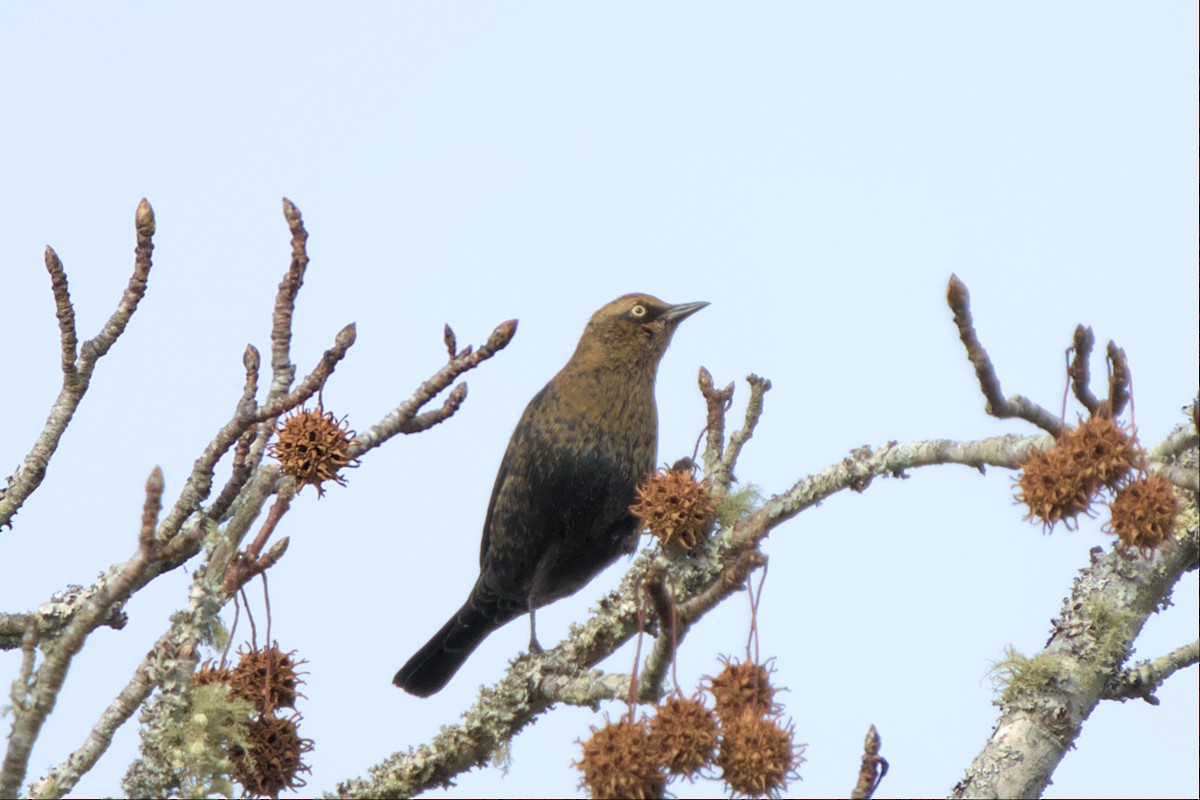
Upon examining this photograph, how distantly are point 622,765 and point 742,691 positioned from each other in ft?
1.06

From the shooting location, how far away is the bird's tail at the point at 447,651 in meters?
7.22

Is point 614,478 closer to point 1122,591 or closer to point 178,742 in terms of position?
point 1122,591

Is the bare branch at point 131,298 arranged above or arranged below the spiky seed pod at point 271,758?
above

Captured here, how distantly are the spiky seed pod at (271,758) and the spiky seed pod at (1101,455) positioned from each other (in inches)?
79.0

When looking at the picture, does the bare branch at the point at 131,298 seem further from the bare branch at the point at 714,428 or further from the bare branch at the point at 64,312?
the bare branch at the point at 714,428

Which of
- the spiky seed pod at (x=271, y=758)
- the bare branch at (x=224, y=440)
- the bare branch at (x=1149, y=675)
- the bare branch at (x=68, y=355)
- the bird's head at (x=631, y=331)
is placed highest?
the bird's head at (x=631, y=331)

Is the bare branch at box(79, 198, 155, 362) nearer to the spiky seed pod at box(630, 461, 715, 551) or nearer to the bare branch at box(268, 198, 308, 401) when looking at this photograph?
the bare branch at box(268, 198, 308, 401)

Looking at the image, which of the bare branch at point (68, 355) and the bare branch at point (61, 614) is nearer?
the bare branch at point (68, 355)

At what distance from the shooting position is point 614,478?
6.25 m

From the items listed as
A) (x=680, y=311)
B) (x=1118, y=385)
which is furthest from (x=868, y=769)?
(x=680, y=311)

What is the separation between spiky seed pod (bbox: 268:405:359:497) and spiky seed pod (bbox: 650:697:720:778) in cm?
104

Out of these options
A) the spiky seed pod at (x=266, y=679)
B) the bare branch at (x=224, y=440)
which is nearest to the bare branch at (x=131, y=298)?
the bare branch at (x=224, y=440)

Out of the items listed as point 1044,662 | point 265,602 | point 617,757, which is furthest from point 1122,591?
point 265,602

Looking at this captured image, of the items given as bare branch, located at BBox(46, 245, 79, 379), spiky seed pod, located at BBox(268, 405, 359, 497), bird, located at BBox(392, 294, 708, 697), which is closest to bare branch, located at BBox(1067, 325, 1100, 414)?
spiky seed pod, located at BBox(268, 405, 359, 497)
